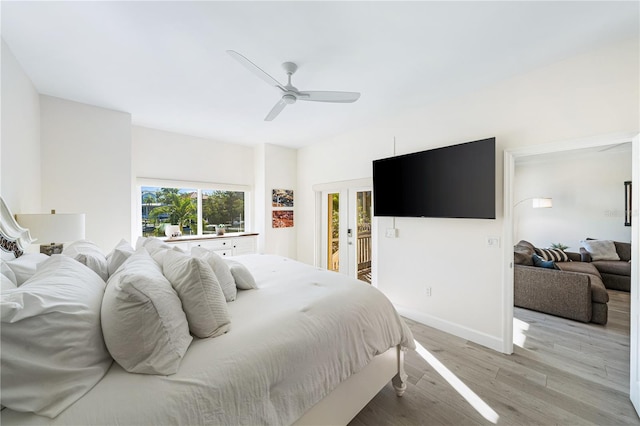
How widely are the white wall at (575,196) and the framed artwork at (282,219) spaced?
5094mm

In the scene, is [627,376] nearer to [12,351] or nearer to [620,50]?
[620,50]

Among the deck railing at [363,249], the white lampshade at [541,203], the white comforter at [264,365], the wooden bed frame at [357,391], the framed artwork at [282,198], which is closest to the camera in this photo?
the white comforter at [264,365]

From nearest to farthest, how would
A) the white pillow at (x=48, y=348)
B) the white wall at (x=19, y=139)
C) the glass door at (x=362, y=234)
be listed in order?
the white pillow at (x=48, y=348)
the white wall at (x=19, y=139)
the glass door at (x=362, y=234)

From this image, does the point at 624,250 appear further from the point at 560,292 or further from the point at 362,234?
the point at 362,234

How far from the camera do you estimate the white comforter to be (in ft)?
2.79

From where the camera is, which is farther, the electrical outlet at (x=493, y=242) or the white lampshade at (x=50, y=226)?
the electrical outlet at (x=493, y=242)

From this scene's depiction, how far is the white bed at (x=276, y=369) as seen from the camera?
2.81 ft

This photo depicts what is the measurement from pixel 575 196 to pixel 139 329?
7.25m

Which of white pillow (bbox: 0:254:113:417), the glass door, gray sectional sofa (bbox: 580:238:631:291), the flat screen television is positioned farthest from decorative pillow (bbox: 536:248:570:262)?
white pillow (bbox: 0:254:113:417)

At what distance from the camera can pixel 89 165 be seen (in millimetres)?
3076

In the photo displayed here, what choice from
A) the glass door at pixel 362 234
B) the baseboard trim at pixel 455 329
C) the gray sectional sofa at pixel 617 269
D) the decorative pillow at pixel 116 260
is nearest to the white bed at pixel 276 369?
the decorative pillow at pixel 116 260

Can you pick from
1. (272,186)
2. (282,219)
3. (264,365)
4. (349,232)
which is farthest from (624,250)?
(264,365)

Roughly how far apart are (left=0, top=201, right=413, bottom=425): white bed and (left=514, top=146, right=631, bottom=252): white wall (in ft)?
18.0

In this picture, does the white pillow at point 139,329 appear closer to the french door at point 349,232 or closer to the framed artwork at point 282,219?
the french door at point 349,232
